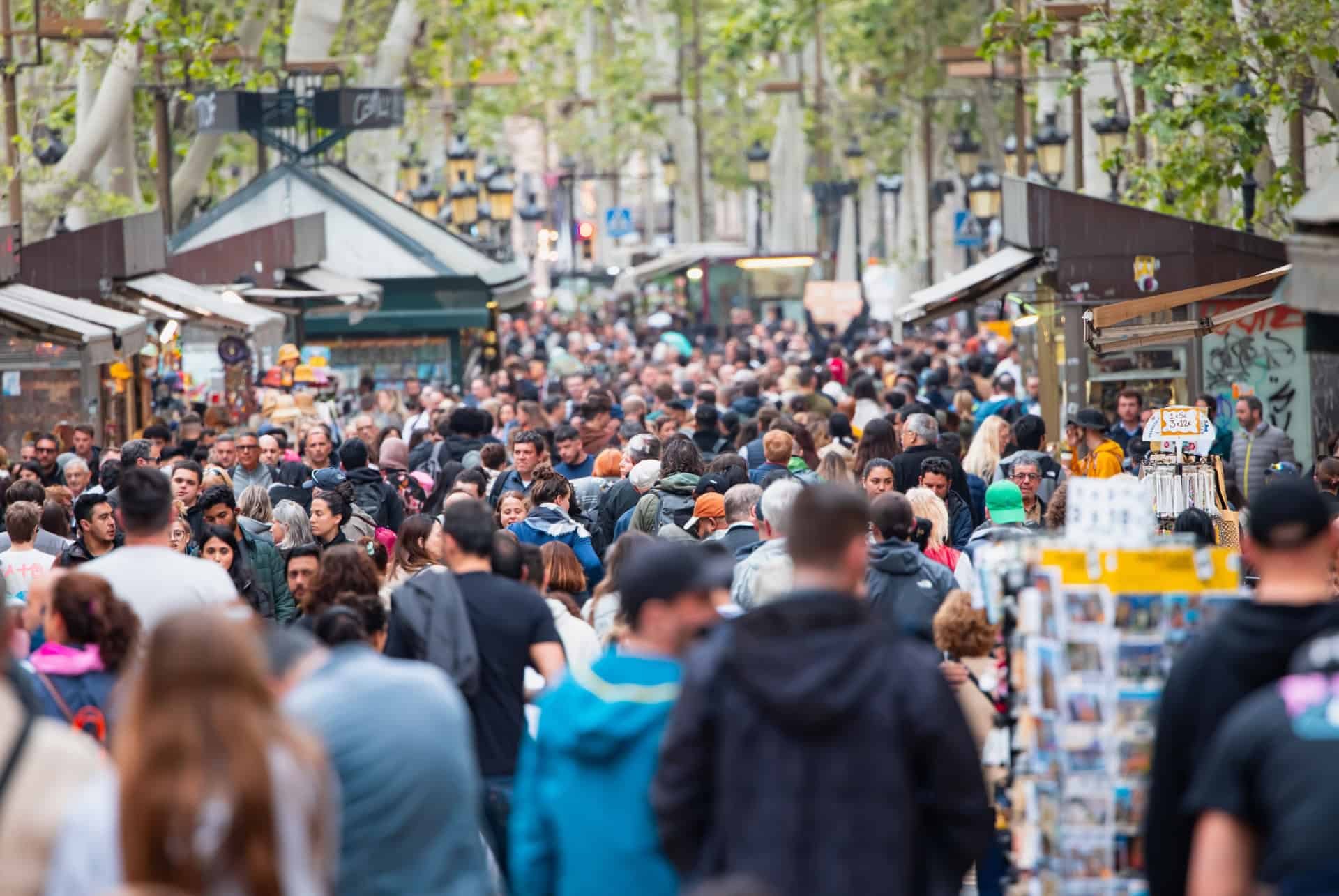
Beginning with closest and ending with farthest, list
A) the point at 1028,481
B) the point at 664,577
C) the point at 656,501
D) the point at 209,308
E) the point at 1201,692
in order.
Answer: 1. the point at 1201,692
2. the point at 664,577
3. the point at 656,501
4. the point at 1028,481
5. the point at 209,308

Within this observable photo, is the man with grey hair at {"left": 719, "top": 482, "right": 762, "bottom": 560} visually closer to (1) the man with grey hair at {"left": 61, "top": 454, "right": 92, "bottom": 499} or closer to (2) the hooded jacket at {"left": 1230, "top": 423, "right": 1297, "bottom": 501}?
(1) the man with grey hair at {"left": 61, "top": 454, "right": 92, "bottom": 499}

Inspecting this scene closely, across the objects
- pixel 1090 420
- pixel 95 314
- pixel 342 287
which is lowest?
pixel 1090 420

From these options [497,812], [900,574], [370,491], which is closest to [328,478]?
[370,491]

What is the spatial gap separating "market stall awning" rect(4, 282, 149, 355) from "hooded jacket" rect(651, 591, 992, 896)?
39.8 feet

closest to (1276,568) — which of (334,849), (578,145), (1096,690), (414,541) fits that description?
(1096,690)

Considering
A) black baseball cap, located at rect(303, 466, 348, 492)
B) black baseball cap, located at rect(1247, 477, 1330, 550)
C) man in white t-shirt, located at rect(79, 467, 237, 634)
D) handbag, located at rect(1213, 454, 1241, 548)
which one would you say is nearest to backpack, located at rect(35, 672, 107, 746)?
man in white t-shirt, located at rect(79, 467, 237, 634)

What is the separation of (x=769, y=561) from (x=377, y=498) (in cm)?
483

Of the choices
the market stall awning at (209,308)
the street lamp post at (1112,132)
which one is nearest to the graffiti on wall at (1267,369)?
the street lamp post at (1112,132)

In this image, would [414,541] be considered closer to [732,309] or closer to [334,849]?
[334,849]

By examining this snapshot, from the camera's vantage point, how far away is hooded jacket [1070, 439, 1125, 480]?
12.6m

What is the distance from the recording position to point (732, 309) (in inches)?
1837

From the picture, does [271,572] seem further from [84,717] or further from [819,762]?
[819,762]

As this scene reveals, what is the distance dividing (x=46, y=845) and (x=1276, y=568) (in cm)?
266

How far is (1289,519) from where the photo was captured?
463 cm
